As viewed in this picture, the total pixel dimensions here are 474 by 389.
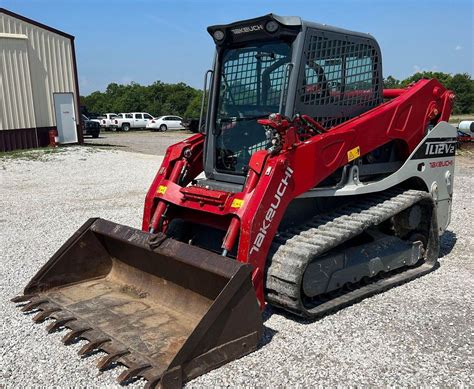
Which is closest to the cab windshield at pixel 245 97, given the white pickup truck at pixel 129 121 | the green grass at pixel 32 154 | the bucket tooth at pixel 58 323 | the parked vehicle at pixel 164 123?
the bucket tooth at pixel 58 323

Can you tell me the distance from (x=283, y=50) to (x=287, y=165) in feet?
3.95

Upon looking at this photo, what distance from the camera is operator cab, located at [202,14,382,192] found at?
460cm

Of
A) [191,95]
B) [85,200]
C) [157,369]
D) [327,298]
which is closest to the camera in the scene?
[157,369]

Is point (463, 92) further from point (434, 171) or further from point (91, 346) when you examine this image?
A: point (91, 346)

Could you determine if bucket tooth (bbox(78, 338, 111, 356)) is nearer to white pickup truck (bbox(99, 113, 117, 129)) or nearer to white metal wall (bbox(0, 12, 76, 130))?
white metal wall (bbox(0, 12, 76, 130))

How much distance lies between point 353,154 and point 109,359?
9.37ft

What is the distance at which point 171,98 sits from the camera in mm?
52219

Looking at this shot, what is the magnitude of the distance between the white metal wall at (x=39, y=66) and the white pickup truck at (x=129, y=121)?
17929 mm

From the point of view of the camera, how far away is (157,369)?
342 cm

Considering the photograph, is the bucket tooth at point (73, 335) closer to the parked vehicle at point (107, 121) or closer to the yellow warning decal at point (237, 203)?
the yellow warning decal at point (237, 203)

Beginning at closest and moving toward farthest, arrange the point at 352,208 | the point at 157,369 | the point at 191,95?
the point at 157,369 → the point at 352,208 → the point at 191,95

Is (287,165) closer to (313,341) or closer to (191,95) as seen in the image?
(313,341)

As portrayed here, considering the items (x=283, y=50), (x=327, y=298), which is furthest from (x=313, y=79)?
(x=327, y=298)

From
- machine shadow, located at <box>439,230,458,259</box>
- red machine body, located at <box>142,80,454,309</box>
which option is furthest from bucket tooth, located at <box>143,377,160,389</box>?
machine shadow, located at <box>439,230,458,259</box>
